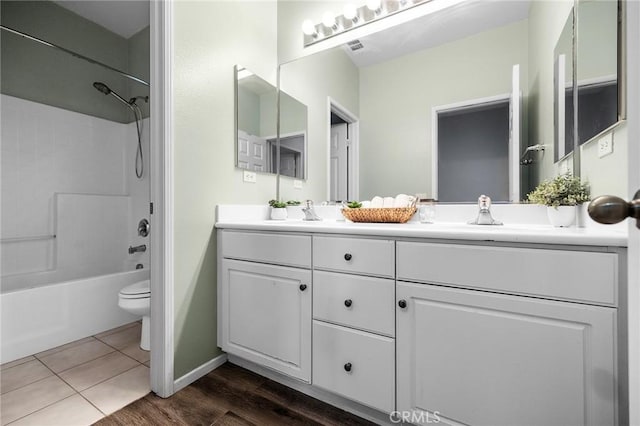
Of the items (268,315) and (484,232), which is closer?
(484,232)

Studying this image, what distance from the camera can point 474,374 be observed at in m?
0.96

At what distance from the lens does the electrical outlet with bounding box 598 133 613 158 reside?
941 millimetres

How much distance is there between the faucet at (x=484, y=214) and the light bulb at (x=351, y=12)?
1.39 meters

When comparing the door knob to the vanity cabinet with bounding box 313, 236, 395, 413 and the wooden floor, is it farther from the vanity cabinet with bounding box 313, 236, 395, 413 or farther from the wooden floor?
the wooden floor

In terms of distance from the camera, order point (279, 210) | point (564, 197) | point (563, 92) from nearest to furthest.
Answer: point (564, 197) < point (563, 92) < point (279, 210)

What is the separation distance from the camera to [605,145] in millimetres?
973

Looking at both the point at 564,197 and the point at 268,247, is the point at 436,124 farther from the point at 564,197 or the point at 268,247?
the point at 268,247

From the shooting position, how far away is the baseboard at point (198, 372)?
1.44 m

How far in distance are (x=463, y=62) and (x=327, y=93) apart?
0.83m

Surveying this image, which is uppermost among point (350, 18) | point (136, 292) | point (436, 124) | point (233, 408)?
point (350, 18)

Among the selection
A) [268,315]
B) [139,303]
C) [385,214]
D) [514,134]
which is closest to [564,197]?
[514,134]

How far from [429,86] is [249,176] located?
122cm

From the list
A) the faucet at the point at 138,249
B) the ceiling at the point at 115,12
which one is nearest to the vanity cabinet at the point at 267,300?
the faucet at the point at 138,249

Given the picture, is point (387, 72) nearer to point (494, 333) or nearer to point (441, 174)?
point (441, 174)
